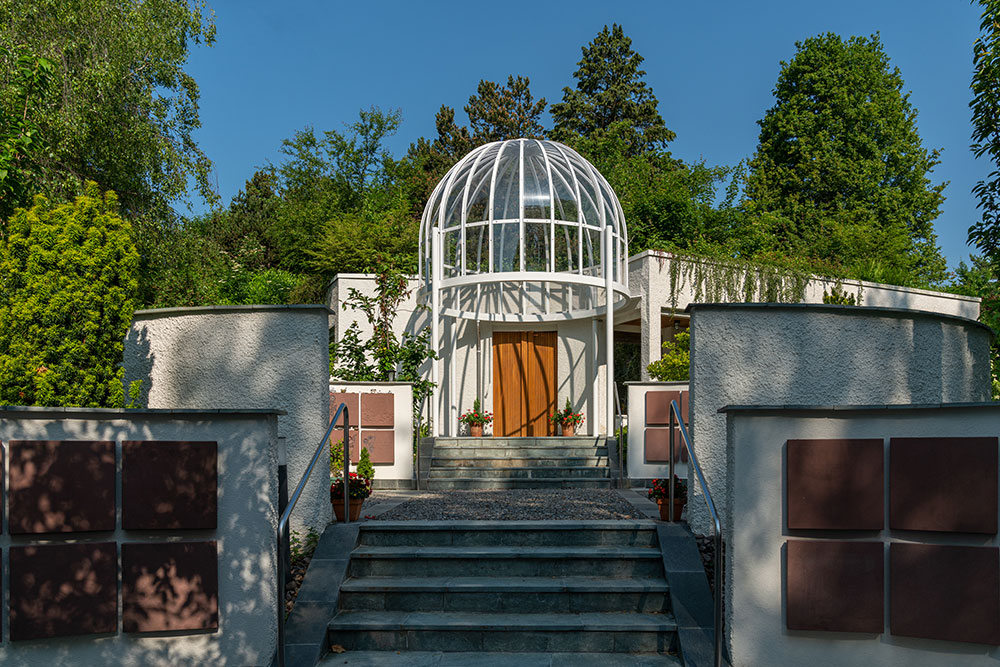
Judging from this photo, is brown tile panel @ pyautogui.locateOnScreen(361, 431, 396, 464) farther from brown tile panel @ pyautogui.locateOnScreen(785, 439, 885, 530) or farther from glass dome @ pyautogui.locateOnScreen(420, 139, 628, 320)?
brown tile panel @ pyautogui.locateOnScreen(785, 439, 885, 530)

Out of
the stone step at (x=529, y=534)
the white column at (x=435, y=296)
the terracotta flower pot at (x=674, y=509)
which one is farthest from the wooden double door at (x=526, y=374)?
the stone step at (x=529, y=534)

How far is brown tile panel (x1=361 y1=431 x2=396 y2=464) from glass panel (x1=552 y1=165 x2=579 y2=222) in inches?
243

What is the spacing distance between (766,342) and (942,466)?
2.04m

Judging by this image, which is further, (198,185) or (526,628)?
(198,185)

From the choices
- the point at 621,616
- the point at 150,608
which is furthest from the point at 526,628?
the point at 150,608

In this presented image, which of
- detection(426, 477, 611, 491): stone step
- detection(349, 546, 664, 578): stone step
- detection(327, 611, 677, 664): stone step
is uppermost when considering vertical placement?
detection(349, 546, 664, 578): stone step

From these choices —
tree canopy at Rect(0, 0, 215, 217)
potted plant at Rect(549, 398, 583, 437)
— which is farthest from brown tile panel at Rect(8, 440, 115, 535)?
potted plant at Rect(549, 398, 583, 437)

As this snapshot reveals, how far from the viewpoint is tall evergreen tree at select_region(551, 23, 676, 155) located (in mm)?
33531

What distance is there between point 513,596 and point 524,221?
1009 cm

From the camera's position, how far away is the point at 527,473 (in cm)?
1257

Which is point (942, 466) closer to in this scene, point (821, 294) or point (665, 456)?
point (665, 456)

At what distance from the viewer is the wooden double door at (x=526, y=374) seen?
56.8 feet

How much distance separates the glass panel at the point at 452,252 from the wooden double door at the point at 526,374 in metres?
1.91

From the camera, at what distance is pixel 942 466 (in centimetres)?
466
